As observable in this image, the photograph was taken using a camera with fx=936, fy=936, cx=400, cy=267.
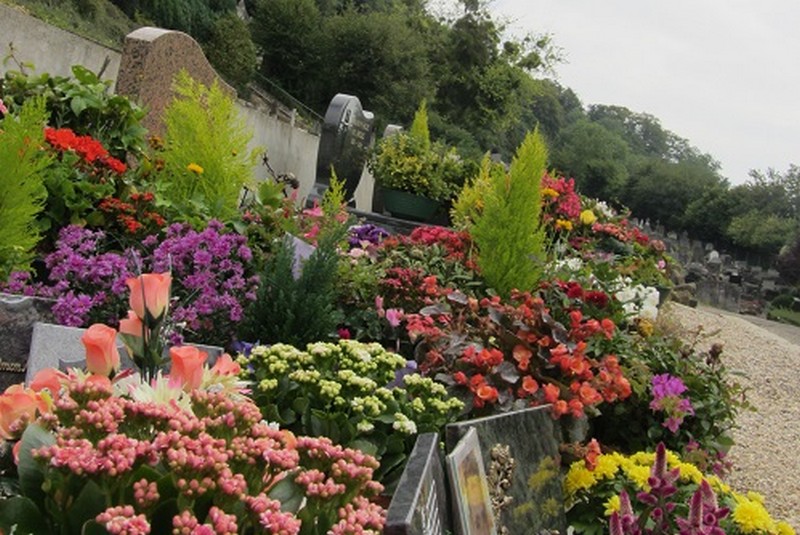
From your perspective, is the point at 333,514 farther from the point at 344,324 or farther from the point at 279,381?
the point at 344,324

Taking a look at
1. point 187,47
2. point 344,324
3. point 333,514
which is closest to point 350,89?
point 187,47

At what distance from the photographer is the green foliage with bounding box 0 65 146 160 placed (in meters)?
5.39

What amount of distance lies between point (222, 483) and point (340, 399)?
48.1 inches

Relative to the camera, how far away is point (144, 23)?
1169 inches

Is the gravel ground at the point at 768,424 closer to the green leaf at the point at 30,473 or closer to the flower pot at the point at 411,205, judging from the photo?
the flower pot at the point at 411,205

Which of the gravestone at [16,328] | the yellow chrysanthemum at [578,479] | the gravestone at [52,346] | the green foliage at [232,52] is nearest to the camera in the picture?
the gravestone at [52,346]

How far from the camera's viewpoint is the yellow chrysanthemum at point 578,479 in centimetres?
343

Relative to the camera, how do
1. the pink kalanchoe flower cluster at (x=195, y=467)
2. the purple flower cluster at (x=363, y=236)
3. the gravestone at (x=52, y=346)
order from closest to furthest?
the pink kalanchoe flower cluster at (x=195, y=467), the gravestone at (x=52, y=346), the purple flower cluster at (x=363, y=236)

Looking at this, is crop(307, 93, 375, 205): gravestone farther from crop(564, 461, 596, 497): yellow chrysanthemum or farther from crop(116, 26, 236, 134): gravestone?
crop(564, 461, 596, 497): yellow chrysanthemum

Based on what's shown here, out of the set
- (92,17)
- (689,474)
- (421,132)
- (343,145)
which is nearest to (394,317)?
(689,474)

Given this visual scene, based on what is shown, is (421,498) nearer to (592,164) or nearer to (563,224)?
(563,224)

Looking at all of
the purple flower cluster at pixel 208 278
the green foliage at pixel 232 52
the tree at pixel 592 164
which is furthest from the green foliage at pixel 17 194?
the tree at pixel 592 164

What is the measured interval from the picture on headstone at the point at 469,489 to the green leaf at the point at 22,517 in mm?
857

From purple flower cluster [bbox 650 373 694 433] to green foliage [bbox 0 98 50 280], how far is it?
2906mm
